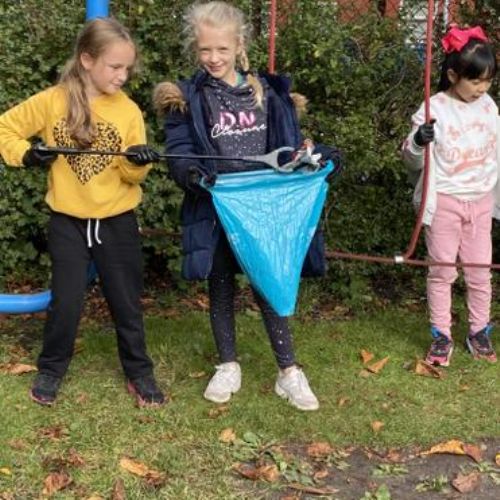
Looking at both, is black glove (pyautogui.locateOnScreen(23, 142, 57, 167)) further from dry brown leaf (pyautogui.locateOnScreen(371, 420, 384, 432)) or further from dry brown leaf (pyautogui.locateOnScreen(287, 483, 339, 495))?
dry brown leaf (pyautogui.locateOnScreen(371, 420, 384, 432))

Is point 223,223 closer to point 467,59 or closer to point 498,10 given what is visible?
point 467,59

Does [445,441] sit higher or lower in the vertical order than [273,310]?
lower

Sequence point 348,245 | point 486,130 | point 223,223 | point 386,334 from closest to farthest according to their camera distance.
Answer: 1. point 223,223
2. point 486,130
3. point 386,334
4. point 348,245

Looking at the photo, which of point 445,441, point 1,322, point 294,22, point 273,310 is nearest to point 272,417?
point 273,310

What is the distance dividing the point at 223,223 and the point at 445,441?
4.31ft

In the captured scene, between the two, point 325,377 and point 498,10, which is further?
point 498,10

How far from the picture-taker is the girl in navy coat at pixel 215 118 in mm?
3371

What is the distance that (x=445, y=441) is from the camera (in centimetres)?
351

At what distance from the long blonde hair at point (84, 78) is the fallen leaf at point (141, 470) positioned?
1.28 m

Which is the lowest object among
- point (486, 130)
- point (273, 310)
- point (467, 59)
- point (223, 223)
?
point (273, 310)

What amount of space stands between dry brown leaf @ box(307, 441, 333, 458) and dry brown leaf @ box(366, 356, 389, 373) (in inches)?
33.1

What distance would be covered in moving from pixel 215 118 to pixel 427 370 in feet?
5.69

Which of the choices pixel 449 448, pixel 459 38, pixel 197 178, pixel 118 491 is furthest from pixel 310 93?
pixel 118 491

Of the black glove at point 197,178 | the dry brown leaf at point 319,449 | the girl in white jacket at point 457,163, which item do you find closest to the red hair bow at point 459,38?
the girl in white jacket at point 457,163
